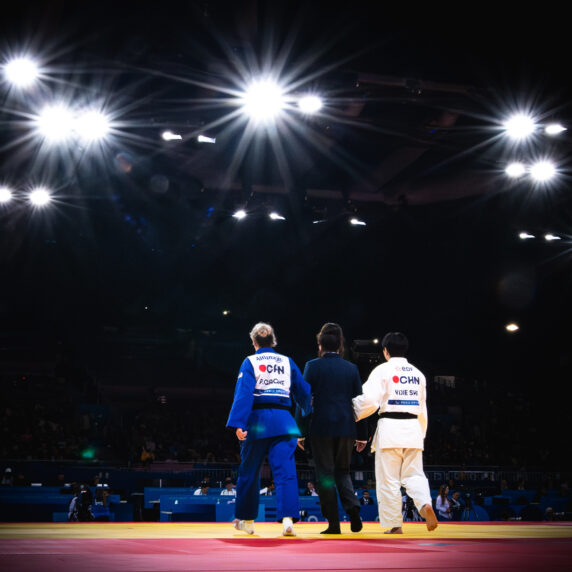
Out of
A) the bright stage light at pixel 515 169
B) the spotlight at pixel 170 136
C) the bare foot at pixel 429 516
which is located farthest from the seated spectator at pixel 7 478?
the bare foot at pixel 429 516

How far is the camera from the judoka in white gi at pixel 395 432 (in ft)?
19.4

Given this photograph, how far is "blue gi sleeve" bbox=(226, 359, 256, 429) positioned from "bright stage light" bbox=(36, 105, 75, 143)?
775cm

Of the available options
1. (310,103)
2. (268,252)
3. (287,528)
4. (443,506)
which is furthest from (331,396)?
(268,252)

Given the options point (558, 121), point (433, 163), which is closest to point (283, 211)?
point (433, 163)

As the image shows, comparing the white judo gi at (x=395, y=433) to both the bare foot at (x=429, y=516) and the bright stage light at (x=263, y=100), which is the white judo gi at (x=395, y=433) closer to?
the bare foot at (x=429, y=516)

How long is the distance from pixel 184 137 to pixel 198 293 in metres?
13.2

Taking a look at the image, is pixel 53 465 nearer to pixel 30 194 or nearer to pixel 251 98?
pixel 30 194

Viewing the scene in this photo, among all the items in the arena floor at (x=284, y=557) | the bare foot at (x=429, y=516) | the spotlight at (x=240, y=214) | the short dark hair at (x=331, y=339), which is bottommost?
the arena floor at (x=284, y=557)

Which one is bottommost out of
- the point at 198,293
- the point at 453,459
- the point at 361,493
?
the point at 361,493

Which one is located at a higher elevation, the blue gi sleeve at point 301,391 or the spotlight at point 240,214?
the spotlight at point 240,214

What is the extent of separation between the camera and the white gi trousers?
584 centimetres

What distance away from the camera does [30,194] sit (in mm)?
15250

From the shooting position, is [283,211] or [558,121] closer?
[558,121]

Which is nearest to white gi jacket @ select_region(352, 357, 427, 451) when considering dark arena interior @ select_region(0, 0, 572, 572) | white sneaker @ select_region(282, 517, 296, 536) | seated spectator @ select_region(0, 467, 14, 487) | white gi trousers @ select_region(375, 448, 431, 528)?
white gi trousers @ select_region(375, 448, 431, 528)
